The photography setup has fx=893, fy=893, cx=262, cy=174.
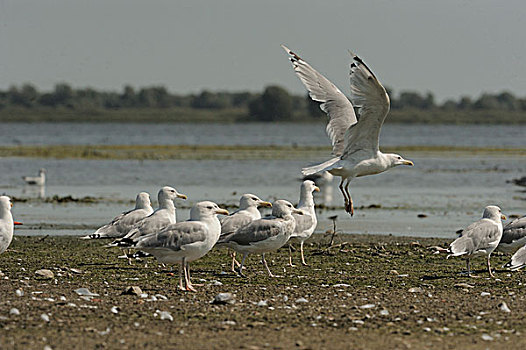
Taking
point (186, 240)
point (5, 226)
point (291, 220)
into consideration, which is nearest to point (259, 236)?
point (291, 220)

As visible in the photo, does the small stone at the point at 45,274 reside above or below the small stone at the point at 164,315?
below

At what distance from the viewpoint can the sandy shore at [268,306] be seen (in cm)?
785

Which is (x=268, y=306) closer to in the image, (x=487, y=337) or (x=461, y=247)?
(x=487, y=337)

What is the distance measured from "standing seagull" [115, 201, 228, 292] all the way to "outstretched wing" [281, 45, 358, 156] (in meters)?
4.91

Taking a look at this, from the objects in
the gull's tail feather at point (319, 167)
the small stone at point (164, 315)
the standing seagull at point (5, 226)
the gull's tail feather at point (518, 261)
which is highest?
the gull's tail feather at point (319, 167)

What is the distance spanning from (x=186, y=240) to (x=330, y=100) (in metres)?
5.83

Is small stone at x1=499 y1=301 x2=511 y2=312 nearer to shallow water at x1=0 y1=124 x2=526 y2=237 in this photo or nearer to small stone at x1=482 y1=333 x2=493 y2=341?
small stone at x1=482 y1=333 x2=493 y2=341

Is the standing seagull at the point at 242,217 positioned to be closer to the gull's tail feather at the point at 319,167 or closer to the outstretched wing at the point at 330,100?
the gull's tail feather at the point at 319,167

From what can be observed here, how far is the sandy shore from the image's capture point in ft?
25.8

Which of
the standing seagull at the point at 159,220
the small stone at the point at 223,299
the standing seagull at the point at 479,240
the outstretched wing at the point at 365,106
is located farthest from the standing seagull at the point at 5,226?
the standing seagull at the point at 479,240

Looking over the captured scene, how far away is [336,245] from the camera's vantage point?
14.9m

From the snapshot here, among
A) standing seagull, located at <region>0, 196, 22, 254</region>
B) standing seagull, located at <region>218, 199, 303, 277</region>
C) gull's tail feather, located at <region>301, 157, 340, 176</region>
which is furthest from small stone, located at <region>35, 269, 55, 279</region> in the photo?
gull's tail feather, located at <region>301, 157, 340, 176</region>

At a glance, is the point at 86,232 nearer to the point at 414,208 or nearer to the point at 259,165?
the point at 414,208

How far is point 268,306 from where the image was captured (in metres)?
9.40
